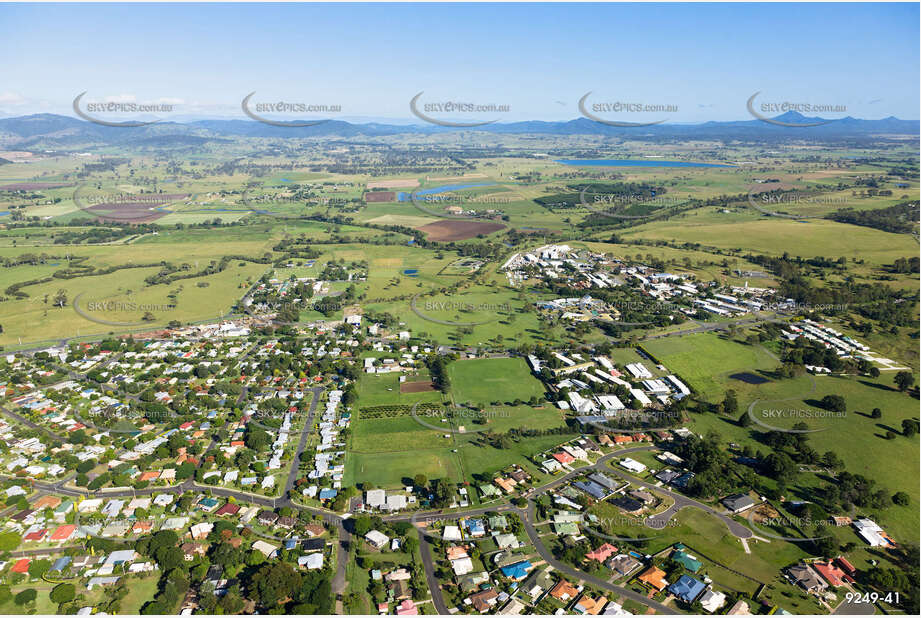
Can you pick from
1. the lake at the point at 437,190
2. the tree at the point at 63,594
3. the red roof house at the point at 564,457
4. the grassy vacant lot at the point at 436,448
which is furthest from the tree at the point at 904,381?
the lake at the point at 437,190

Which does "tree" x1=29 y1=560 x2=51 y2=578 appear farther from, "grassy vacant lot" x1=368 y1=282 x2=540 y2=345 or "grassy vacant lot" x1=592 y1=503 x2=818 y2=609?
"grassy vacant lot" x1=368 y1=282 x2=540 y2=345

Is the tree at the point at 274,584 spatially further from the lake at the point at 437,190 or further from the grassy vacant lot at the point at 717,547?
the lake at the point at 437,190

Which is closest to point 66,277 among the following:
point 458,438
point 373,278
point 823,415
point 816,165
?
point 373,278

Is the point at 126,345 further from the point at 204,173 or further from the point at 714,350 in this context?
the point at 204,173

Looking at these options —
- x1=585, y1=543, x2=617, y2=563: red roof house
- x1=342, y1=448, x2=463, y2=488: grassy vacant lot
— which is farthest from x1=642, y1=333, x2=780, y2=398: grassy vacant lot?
x1=342, y1=448, x2=463, y2=488: grassy vacant lot

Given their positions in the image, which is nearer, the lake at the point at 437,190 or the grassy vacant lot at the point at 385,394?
the grassy vacant lot at the point at 385,394

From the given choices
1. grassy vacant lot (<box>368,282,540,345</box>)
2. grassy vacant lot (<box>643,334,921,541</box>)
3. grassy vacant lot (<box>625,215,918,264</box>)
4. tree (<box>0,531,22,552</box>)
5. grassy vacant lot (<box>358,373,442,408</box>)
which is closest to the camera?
tree (<box>0,531,22,552</box>)
